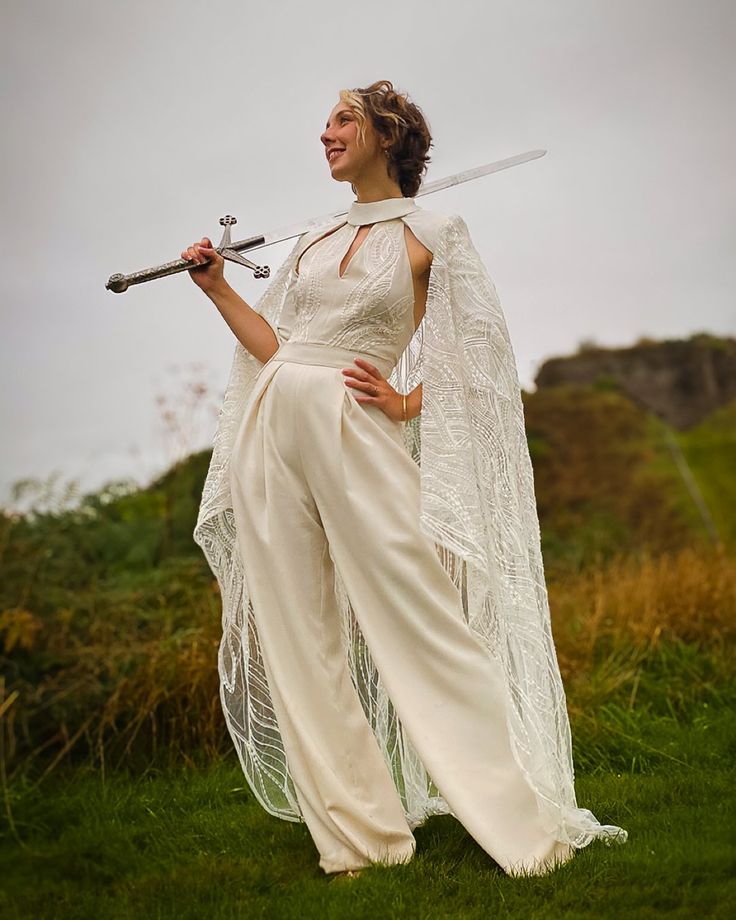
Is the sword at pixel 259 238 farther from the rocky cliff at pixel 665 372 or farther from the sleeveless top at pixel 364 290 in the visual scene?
the rocky cliff at pixel 665 372

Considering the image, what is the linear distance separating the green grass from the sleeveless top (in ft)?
4.53

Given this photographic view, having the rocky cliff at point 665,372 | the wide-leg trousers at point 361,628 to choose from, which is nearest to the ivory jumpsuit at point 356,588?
the wide-leg trousers at point 361,628

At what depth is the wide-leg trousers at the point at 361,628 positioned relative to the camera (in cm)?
254

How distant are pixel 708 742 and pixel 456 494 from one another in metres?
1.73

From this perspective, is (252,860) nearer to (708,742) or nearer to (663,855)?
(663,855)

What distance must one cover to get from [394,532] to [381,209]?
92cm

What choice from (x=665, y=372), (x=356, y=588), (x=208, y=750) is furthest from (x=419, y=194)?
(x=665, y=372)

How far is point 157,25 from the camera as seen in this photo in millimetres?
6035

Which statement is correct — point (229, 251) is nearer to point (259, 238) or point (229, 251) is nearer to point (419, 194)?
point (259, 238)

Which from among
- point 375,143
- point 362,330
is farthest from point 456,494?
point 375,143

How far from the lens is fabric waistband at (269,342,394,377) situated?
9.20 ft

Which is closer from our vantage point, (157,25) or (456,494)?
(456,494)

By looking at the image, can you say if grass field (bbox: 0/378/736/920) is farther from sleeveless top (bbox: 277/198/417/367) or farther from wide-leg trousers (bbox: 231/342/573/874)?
sleeveless top (bbox: 277/198/417/367)

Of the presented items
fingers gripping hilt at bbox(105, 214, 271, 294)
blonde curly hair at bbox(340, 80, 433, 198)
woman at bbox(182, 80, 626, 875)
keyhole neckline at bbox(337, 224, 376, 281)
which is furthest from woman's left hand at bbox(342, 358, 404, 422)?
blonde curly hair at bbox(340, 80, 433, 198)
